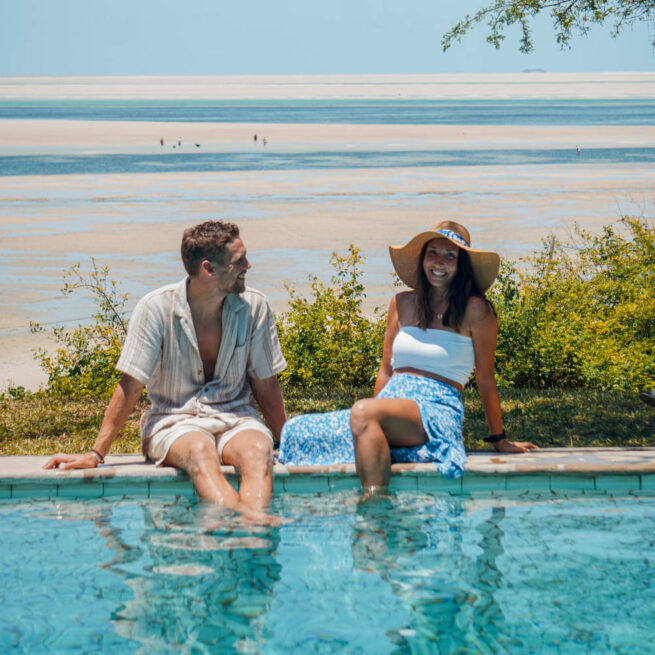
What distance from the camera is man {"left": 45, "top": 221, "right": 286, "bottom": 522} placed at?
4.36 metres

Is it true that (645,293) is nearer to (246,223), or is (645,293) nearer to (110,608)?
(110,608)

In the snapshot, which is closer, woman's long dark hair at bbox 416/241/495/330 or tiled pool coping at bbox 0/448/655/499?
tiled pool coping at bbox 0/448/655/499

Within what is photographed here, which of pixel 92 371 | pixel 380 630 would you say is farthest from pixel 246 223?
pixel 380 630

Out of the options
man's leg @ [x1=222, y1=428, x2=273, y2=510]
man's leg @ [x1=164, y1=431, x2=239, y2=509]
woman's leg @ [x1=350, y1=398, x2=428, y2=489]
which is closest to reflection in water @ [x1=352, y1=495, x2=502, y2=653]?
woman's leg @ [x1=350, y1=398, x2=428, y2=489]

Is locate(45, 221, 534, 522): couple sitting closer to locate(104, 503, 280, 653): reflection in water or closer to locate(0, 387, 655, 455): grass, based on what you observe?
locate(104, 503, 280, 653): reflection in water

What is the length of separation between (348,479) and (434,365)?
0.66 meters

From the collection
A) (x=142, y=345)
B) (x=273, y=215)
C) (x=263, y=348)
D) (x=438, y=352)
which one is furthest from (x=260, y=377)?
(x=273, y=215)

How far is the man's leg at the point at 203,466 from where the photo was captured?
4.22m

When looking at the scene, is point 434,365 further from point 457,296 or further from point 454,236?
point 454,236

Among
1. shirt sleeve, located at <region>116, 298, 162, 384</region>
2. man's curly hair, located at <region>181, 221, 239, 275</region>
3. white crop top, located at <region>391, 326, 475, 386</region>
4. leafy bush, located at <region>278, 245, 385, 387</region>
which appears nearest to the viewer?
man's curly hair, located at <region>181, 221, 239, 275</region>

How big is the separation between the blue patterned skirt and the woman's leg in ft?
0.30

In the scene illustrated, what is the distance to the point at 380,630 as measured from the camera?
356 centimetres

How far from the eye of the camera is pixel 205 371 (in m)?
4.64

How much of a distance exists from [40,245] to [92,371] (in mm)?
10345
